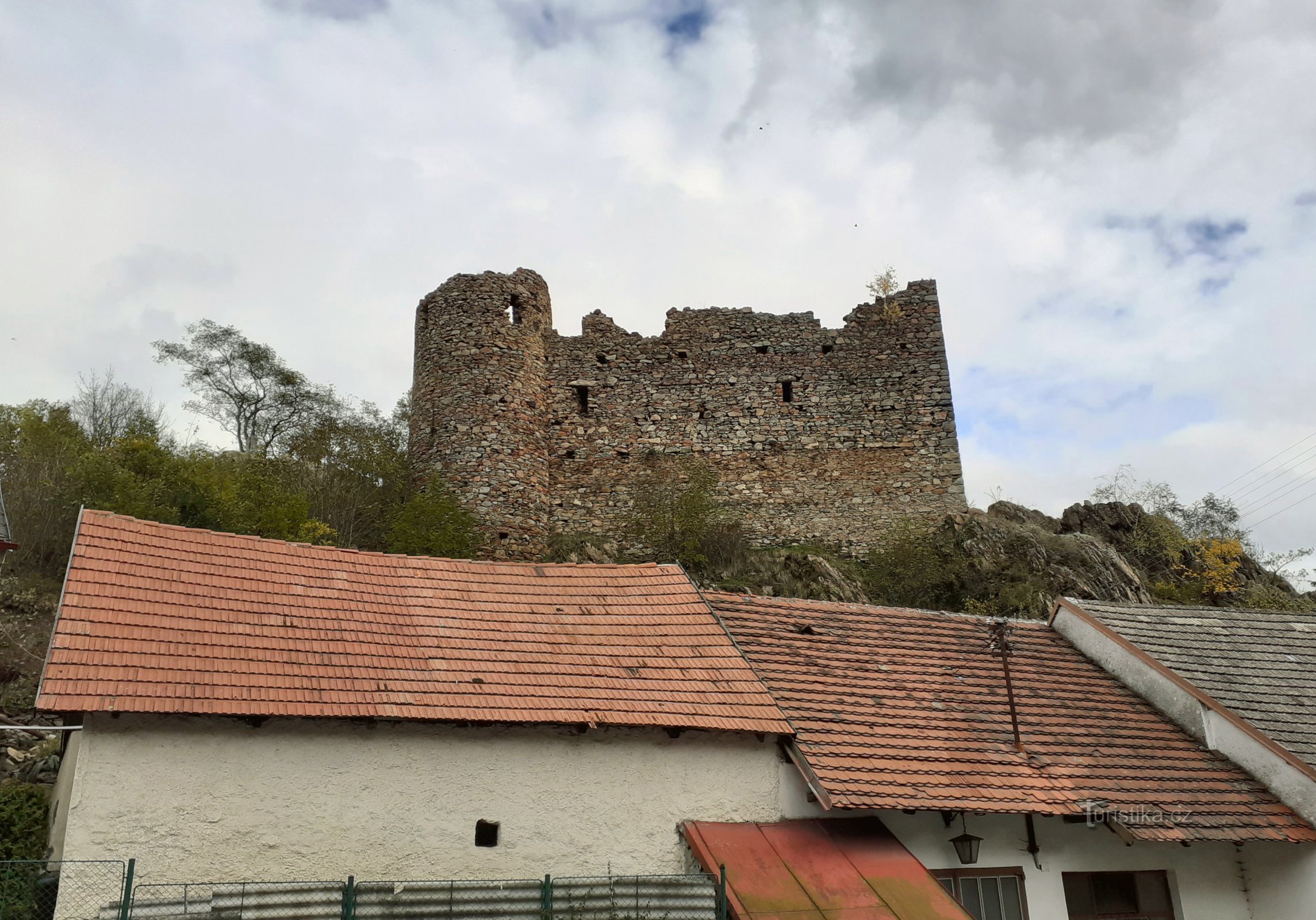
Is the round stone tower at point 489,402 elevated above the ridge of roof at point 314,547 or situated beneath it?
elevated above

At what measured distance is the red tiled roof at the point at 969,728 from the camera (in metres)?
8.83

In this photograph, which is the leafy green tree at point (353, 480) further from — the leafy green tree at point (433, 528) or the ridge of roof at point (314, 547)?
the ridge of roof at point (314, 547)

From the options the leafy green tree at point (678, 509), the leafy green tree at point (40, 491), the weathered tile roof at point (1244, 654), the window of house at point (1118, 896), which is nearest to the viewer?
the window of house at point (1118, 896)

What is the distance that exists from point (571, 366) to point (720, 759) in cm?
1349

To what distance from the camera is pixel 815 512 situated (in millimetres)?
20047

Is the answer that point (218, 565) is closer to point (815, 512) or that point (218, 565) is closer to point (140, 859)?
point (140, 859)

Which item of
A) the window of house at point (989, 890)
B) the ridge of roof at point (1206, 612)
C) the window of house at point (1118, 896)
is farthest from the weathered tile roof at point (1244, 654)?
the window of house at point (989, 890)

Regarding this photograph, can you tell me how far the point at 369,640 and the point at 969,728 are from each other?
6.15 meters

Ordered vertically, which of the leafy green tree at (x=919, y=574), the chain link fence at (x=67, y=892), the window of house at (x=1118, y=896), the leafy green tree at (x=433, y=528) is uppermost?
the leafy green tree at (x=433, y=528)

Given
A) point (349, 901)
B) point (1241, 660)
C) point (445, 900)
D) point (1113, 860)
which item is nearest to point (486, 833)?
point (445, 900)

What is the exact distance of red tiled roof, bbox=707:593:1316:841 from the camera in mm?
8828

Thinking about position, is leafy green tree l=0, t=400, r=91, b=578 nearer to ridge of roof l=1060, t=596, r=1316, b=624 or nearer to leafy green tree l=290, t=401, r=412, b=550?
leafy green tree l=290, t=401, r=412, b=550

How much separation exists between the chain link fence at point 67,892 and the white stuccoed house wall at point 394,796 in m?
0.12

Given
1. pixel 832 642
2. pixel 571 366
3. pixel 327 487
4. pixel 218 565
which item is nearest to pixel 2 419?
pixel 327 487
